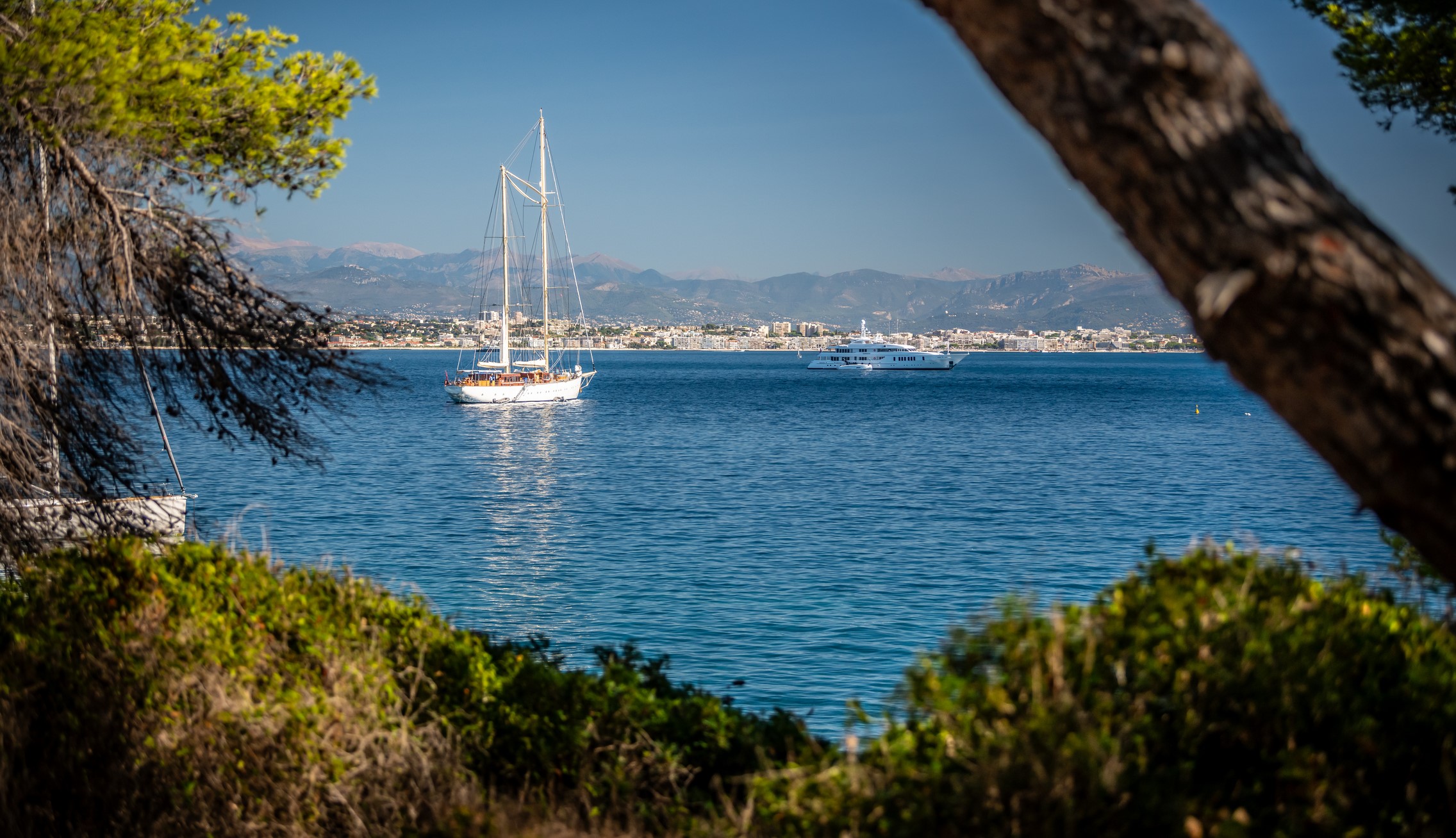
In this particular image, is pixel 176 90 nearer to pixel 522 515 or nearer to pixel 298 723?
pixel 298 723

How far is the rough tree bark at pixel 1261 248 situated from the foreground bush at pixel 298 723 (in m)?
2.30

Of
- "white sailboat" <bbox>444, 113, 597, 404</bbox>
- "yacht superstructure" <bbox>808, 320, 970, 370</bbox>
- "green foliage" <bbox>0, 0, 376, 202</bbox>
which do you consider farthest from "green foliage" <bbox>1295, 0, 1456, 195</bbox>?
"yacht superstructure" <bbox>808, 320, 970, 370</bbox>

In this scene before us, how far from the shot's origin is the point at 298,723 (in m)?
4.20

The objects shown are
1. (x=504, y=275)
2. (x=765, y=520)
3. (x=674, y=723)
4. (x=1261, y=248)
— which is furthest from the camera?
(x=504, y=275)

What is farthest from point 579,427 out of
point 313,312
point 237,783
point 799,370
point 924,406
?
point 799,370

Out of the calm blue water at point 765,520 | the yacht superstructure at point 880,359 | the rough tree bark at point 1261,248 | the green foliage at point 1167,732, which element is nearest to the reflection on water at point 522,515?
the calm blue water at point 765,520

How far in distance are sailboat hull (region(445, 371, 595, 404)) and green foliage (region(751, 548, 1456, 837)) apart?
58410 millimetres

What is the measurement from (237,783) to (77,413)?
12.1ft

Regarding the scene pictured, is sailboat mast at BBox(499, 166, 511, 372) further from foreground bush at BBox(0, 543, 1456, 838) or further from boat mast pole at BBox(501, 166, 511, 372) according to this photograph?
foreground bush at BBox(0, 543, 1456, 838)

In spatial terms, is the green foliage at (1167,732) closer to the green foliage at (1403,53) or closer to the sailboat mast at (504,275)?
the green foliage at (1403,53)

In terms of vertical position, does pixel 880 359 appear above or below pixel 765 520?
above

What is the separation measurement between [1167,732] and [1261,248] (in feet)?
4.95

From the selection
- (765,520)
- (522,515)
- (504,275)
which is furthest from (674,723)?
(504,275)

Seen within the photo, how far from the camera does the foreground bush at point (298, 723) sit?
4184 mm
